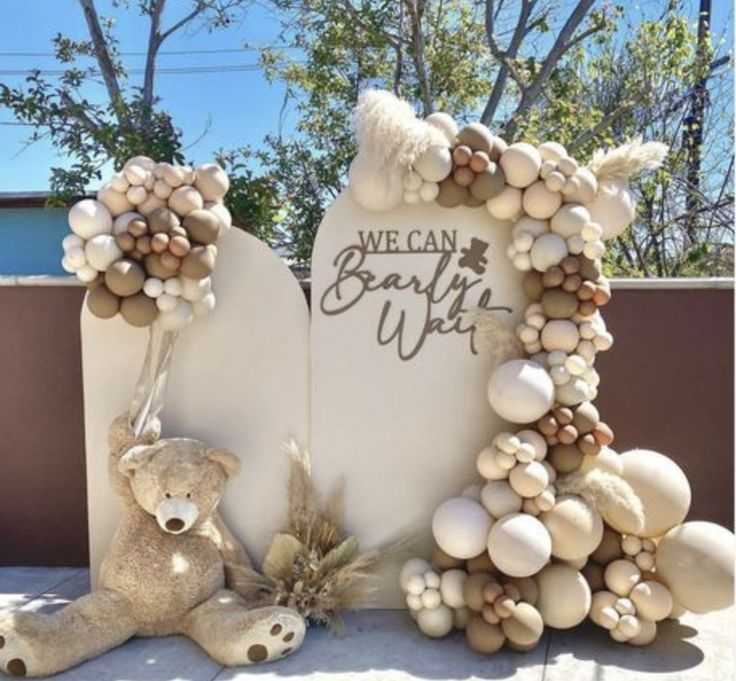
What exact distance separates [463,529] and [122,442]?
1565 millimetres

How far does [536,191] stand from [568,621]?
1.79m

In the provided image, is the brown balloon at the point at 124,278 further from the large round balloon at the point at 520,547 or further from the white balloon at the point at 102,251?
the large round balloon at the point at 520,547

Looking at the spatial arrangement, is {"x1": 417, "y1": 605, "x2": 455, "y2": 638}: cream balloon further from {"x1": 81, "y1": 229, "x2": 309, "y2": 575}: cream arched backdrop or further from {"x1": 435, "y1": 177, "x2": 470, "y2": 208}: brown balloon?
{"x1": 435, "y1": 177, "x2": 470, "y2": 208}: brown balloon

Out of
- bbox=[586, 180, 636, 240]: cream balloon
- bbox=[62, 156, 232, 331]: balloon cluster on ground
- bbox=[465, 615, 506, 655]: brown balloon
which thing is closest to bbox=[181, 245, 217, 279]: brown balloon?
bbox=[62, 156, 232, 331]: balloon cluster on ground

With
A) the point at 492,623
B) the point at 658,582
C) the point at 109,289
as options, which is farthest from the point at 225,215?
the point at 658,582

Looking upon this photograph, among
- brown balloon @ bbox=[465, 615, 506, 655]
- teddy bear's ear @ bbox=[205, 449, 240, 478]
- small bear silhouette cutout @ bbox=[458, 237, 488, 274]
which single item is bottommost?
brown balloon @ bbox=[465, 615, 506, 655]

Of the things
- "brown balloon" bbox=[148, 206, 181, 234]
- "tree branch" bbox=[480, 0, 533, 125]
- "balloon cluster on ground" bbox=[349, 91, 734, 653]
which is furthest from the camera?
"tree branch" bbox=[480, 0, 533, 125]

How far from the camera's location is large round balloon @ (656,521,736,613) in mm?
3064

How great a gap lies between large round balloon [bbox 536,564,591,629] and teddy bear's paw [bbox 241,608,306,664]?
1.00 m

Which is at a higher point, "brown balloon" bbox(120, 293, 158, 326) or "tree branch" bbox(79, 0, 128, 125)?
"tree branch" bbox(79, 0, 128, 125)

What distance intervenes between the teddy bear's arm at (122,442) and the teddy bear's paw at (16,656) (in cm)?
73

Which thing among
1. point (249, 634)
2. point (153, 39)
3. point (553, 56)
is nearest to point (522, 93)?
point (553, 56)

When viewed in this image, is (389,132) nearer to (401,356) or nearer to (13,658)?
(401,356)

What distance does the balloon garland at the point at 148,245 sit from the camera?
3240 millimetres
